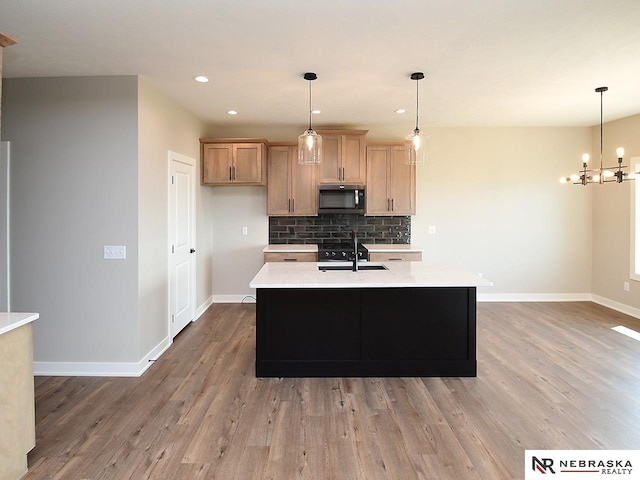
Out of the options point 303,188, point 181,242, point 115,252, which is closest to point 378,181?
point 303,188

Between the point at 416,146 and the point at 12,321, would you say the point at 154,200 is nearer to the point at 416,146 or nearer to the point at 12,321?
the point at 12,321

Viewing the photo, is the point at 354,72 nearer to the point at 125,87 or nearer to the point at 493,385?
the point at 125,87

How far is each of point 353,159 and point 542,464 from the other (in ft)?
13.6

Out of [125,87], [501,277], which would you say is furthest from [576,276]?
[125,87]

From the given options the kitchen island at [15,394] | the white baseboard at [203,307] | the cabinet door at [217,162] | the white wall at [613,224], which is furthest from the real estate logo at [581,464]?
the cabinet door at [217,162]

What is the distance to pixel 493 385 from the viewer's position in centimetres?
320

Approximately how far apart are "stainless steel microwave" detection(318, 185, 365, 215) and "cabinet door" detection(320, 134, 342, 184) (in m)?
0.16

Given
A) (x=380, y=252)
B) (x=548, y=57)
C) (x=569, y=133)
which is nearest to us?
(x=548, y=57)

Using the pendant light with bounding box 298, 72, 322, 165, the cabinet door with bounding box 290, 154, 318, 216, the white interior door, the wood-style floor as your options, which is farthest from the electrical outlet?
the cabinet door with bounding box 290, 154, 318, 216

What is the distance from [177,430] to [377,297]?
1.76 m

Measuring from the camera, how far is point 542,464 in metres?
2.21

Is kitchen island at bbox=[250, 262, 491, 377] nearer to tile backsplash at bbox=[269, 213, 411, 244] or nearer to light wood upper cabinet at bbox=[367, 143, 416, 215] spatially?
light wood upper cabinet at bbox=[367, 143, 416, 215]

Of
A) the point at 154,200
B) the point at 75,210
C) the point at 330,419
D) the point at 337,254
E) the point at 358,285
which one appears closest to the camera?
the point at 330,419

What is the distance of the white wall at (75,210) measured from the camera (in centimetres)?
343
